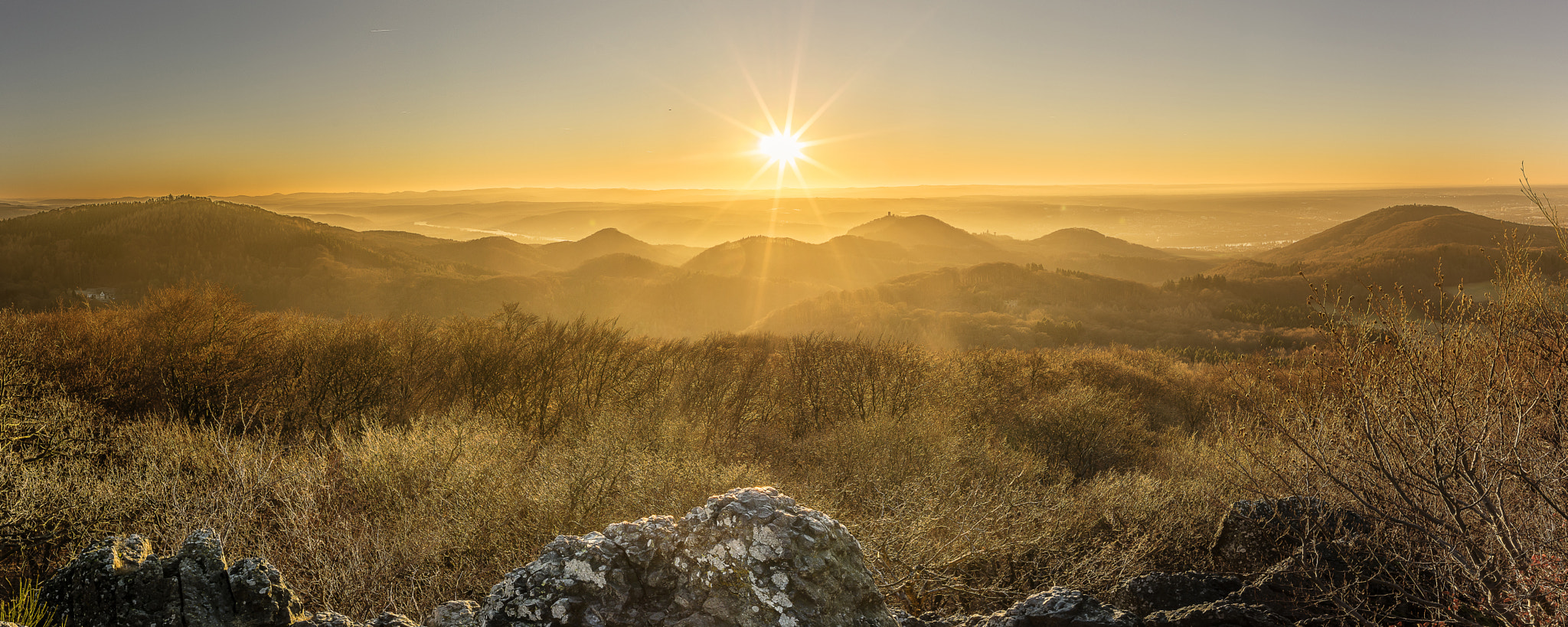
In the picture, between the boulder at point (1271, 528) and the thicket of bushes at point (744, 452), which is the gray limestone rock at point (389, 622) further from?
the boulder at point (1271, 528)

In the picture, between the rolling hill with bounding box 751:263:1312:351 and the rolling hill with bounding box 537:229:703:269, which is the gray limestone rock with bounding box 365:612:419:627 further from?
the rolling hill with bounding box 537:229:703:269

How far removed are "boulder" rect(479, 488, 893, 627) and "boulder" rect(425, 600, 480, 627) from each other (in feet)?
1.16

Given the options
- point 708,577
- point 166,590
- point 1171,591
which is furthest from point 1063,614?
point 166,590

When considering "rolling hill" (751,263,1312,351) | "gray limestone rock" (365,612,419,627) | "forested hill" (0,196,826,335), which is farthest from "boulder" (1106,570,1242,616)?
"forested hill" (0,196,826,335)

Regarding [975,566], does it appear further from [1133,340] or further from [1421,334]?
[1133,340]

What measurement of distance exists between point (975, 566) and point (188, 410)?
1749 centimetres

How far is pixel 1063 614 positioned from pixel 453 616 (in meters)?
4.58

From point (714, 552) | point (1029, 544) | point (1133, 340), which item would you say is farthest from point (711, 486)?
point (1133, 340)

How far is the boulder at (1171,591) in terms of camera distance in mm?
6191

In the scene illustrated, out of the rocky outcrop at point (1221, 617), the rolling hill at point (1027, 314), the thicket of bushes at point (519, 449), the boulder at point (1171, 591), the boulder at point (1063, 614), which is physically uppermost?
the boulder at point (1063, 614)

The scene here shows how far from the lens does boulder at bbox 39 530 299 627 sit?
4.49 metres

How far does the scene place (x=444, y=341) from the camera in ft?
59.7

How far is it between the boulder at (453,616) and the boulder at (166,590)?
4.52 ft

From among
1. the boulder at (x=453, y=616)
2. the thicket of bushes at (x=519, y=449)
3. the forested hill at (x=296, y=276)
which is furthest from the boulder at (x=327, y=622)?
the forested hill at (x=296, y=276)
